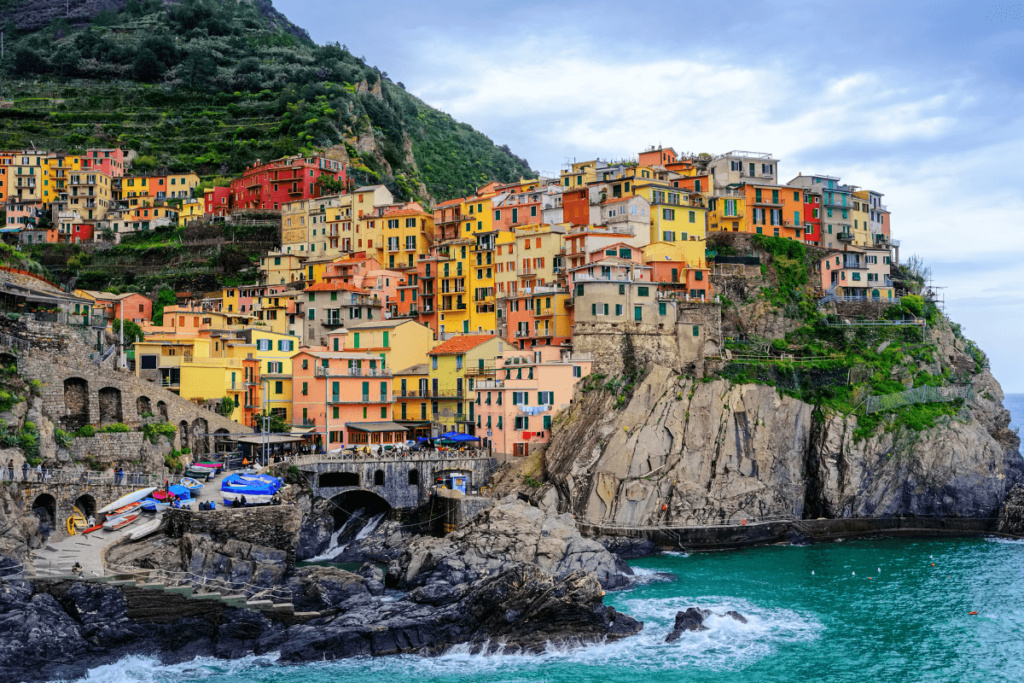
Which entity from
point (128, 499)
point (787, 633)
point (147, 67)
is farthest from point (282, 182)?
A: point (787, 633)

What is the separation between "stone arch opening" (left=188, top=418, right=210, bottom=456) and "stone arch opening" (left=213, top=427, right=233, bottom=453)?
1.66ft

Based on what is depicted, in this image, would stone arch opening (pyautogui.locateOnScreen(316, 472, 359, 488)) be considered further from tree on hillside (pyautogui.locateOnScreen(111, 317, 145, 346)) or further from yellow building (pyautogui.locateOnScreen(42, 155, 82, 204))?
yellow building (pyautogui.locateOnScreen(42, 155, 82, 204))

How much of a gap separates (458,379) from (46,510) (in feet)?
101

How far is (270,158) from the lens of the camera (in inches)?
4592

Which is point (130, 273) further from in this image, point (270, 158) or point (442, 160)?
point (442, 160)

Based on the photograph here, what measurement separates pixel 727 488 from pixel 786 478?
4.44 metres

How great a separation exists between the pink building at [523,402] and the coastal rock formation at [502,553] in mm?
11503

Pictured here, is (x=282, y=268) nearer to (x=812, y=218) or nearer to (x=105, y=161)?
(x=105, y=161)

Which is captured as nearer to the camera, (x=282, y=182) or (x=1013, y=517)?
(x=1013, y=517)

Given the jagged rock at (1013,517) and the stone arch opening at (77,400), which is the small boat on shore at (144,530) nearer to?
the stone arch opening at (77,400)

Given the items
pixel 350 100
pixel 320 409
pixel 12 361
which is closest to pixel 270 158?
pixel 350 100

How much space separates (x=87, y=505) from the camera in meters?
46.9

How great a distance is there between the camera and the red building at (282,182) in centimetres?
10525

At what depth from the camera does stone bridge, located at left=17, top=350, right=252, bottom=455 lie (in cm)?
5256
